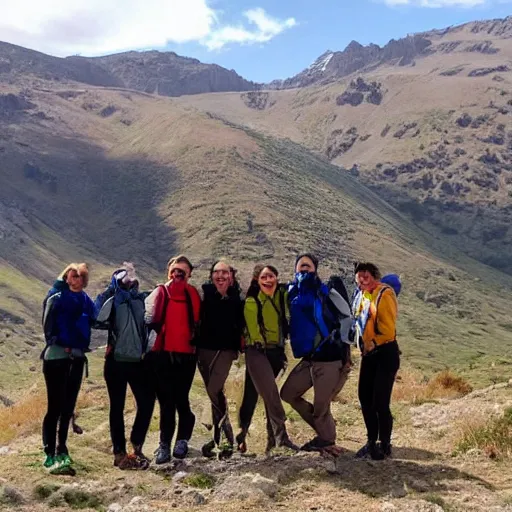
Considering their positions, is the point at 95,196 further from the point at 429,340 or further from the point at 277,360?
the point at 277,360

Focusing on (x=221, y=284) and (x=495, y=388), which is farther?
(x=495, y=388)

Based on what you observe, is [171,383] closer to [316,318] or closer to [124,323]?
[124,323]

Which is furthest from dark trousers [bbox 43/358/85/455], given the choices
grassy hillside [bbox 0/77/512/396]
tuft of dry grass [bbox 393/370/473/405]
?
grassy hillside [bbox 0/77/512/396]

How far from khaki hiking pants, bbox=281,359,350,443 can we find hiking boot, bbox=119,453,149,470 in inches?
74.0

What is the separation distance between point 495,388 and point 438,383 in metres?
1.75

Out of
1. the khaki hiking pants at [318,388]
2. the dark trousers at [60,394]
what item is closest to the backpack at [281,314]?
the khaki hiking pants at [318,388]

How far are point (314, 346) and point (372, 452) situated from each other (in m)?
1.59

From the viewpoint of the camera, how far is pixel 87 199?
324 ft

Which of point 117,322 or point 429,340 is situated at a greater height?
point 117,322

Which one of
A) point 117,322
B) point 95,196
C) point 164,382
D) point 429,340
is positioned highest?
point 95,196

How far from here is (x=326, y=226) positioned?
89.3 metres

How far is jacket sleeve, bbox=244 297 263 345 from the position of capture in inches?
311

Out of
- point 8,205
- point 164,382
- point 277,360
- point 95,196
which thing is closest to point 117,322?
point 164,382

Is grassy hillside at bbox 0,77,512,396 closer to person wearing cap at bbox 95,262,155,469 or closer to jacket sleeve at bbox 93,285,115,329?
person wearing cap at bbox 95,262,155,469
